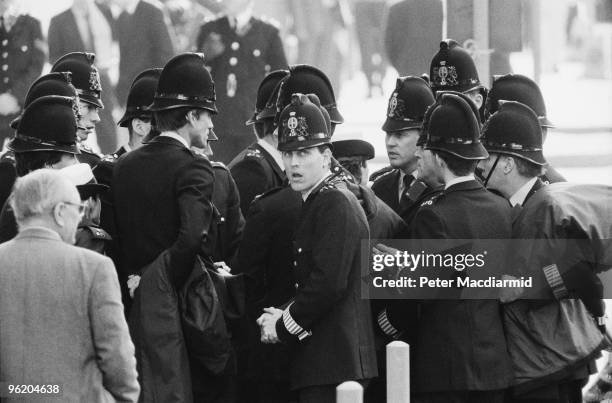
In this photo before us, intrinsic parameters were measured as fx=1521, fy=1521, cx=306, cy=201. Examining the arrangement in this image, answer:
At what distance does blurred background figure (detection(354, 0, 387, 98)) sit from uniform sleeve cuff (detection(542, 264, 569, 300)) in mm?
5691

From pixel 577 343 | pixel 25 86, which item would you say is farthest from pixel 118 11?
pixel 577 343

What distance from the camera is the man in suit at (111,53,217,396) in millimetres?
7805

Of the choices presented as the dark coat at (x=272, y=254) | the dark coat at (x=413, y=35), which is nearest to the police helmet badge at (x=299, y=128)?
the dark coat at (x=272, y=254)

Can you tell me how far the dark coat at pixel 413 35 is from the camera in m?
12.7

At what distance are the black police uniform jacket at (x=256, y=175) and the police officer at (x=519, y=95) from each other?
1.33 m

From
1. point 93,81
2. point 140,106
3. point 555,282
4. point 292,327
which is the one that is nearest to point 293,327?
point 292,327

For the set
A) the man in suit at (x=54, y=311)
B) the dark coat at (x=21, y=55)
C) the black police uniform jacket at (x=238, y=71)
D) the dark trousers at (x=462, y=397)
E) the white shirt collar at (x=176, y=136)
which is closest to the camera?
the man in suit at (x=54, y=311)

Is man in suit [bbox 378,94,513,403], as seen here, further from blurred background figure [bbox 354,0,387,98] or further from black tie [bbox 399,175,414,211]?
blurred background figure [bbox 354,0,387,98]

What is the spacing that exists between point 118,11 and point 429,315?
654 centimetres

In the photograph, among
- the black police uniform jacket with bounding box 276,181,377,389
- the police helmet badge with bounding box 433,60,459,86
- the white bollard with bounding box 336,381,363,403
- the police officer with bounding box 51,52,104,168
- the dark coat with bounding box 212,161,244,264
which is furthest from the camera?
the police helmet badge with bounding box 433,60,459,86

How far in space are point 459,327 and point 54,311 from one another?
2.26m

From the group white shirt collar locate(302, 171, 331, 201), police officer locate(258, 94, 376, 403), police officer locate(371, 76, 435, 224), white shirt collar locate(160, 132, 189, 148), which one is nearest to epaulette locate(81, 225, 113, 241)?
white shirt collar locate(160, 132, 189, 148)

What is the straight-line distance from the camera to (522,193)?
320 inches

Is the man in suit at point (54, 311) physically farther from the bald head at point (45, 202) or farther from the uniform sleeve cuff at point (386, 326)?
the uniform sleeve cuff at point (386, 326)
